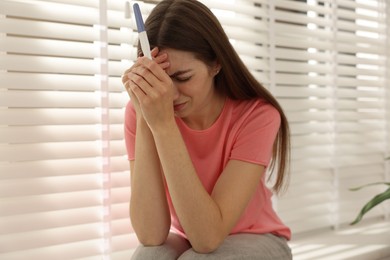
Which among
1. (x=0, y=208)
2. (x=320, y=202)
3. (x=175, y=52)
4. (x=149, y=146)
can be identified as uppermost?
(x=175, y=52)

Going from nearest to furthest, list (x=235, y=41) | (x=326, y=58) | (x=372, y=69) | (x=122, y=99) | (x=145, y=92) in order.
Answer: (x=145, y=92), (x=122, y=99), (x=235, y=41), (x=326, y=58), (x=372, y=69)

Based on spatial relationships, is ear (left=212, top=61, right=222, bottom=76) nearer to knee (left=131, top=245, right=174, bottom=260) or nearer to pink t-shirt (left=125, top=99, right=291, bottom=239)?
pink t-shirt (left=125, top=99, right=291, bottom=239)

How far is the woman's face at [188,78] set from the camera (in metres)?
0.96

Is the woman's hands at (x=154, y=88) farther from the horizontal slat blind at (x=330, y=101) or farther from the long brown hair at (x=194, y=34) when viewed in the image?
the horizontal slat blind at (x=330, y=101)

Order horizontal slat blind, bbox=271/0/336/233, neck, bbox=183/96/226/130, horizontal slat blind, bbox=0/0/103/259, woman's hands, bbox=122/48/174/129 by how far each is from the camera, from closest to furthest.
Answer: woman's hands, bbox=122/48/174/129 → horizontal slat blind, bbox=0/0/103/259 → neck, bbox=183/96/226/130 → horizontal slat blind, bbox=271/0/336/233

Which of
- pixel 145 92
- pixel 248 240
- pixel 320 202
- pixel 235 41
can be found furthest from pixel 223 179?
pixel 320 202

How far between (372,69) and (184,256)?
3.72ft

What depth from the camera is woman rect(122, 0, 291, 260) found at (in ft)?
3.12

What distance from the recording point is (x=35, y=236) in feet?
3.51

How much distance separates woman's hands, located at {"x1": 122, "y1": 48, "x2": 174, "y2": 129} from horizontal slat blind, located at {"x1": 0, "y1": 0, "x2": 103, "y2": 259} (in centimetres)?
20

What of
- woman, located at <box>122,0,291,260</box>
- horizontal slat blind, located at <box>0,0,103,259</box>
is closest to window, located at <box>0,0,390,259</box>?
horizontal slat blind, located at <box>0,0,103,259</box>

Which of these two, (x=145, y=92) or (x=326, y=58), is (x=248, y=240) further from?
(x=326, y=58)

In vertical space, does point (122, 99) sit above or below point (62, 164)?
above

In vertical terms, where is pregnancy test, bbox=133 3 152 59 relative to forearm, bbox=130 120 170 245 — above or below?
above
